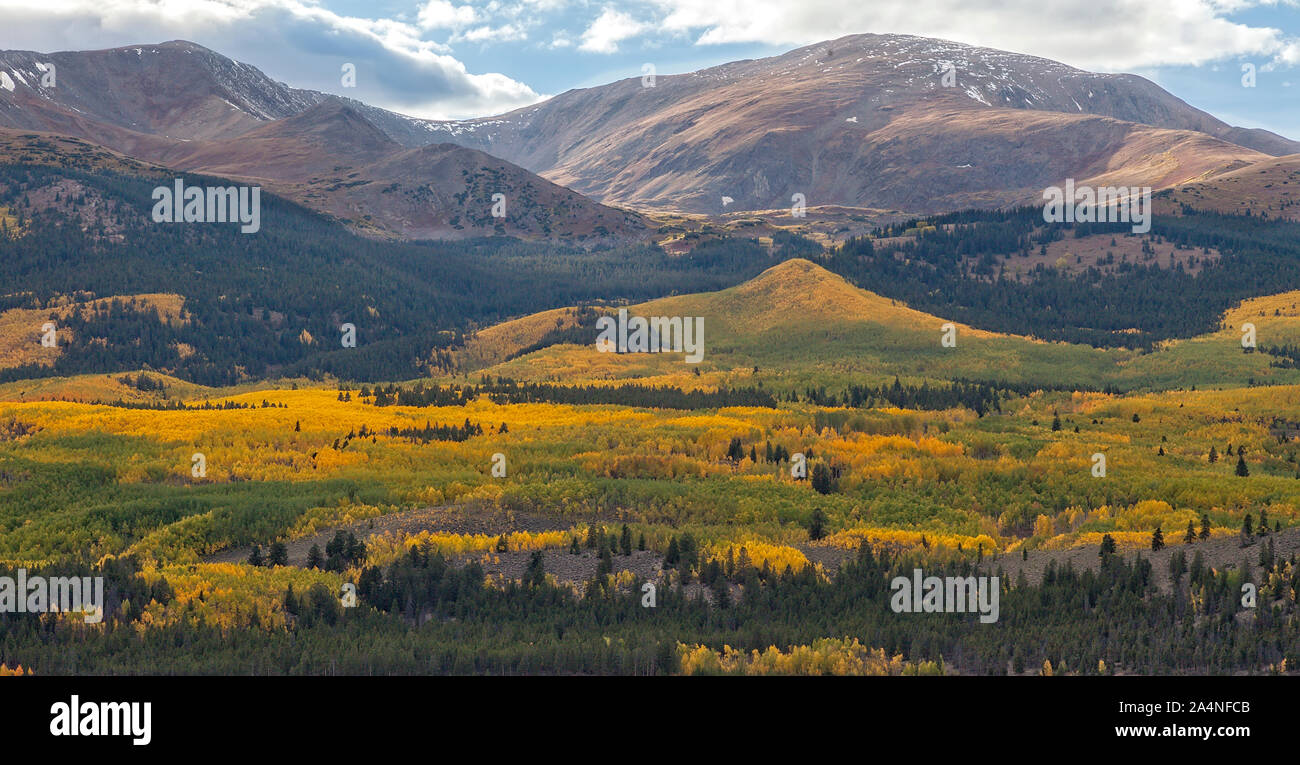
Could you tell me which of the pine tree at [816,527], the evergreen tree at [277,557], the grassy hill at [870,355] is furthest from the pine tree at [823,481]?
the grassy hill at [870,355]

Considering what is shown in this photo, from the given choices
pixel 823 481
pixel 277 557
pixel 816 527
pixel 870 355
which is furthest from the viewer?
pixel 870 355

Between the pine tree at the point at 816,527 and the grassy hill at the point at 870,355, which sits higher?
the grassy hill at the point at 870,355

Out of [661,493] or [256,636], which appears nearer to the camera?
[256,636]

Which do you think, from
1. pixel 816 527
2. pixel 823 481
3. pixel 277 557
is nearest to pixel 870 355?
pixel 823 481

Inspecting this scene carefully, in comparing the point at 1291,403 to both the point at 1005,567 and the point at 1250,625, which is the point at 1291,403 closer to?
the point at 1005,567

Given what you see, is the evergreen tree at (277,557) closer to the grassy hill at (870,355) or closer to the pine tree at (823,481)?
the pine tree at (823,481)

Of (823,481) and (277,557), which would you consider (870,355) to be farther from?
(277,557)

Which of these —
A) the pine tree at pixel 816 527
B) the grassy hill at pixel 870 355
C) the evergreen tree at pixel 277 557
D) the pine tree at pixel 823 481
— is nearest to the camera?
the evergreen tree at pixel 277 557

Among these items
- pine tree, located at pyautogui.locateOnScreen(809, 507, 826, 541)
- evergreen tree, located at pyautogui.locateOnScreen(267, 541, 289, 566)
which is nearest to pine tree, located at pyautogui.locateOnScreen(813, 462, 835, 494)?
pine tree, located at pyautogui.locateOnScreen(809, 507, 826, 541)

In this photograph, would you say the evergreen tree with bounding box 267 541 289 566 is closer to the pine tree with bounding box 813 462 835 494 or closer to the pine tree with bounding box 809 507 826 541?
the pine tree with bounding box 809 507 826 541

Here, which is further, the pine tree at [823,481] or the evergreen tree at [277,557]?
the pine tree at [823,481]
